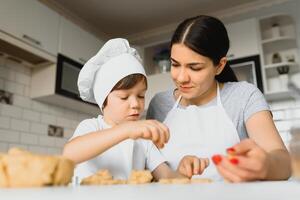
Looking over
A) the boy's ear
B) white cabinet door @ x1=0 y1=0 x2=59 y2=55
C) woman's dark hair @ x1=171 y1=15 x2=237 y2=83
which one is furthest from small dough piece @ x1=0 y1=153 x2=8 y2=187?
white cabinet door @ x1=0 y1=0 x2=59 y2=55

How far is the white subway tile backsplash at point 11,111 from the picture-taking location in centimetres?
223

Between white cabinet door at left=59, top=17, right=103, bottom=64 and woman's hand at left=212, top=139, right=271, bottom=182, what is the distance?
2.20 metres

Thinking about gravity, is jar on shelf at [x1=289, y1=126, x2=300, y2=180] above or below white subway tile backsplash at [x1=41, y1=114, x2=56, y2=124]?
below

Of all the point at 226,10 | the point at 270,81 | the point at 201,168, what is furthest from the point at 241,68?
the point at 201,168

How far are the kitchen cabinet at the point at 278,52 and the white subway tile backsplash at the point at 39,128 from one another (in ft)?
5.97

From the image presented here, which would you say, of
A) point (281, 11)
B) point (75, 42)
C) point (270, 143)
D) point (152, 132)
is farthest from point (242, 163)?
point (281, 11)

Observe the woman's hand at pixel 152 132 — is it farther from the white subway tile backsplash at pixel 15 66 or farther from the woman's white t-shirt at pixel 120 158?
the white subway tile backsplash at pixel 15 66

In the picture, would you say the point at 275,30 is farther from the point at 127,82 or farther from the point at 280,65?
the point at 127,82

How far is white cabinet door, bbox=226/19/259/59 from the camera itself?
2652 mm

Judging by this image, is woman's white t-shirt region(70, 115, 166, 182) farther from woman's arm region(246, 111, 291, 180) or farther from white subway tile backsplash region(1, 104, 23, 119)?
white subway tile backsplash region(1, 104, 23, 119)

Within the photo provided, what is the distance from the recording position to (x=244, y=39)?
2701mm

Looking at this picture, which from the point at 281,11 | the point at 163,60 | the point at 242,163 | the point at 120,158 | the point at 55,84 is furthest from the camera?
the point at 163,60

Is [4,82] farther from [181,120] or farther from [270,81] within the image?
[270,81]

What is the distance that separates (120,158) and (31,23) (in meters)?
1.64
